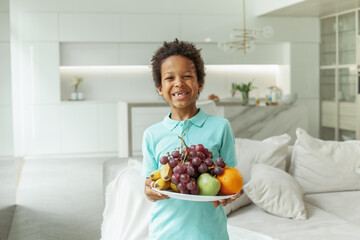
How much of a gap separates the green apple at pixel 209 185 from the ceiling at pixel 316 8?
6.27 meters

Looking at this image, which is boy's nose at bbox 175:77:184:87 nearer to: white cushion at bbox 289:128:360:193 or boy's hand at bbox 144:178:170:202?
boy's hand at bbox 144:178:170:202

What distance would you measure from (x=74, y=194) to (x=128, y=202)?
2.73 metres

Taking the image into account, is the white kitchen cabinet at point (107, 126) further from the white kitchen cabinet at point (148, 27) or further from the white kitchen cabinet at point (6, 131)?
the white kitchen cabinet at point (6, 131)

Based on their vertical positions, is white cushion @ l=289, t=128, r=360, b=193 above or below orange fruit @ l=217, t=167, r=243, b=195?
below

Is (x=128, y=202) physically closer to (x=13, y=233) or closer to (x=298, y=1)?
(x=13, y=233)

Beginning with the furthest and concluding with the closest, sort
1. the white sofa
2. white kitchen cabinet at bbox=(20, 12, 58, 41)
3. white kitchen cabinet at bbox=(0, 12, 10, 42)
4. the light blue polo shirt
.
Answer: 1. white kitchen cabinet at bbox=(20, 12, 58, 41)
2. white kitchen cabinet at bbox=(0, 12, 10, 42)
3. the white sofa
4. the light blue polo shirt

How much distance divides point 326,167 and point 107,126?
511cm

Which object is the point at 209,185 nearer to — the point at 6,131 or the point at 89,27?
the point at 6,131

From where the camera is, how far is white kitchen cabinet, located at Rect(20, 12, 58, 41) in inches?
295

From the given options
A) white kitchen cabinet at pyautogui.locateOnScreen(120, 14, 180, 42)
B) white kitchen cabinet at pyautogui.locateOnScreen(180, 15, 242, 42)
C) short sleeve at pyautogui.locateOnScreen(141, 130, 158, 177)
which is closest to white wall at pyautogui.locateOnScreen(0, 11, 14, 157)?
short sleeve at pyautogui.locateOnScreen(141, 130, 158, 177)

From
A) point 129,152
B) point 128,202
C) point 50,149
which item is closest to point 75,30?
point 50,149

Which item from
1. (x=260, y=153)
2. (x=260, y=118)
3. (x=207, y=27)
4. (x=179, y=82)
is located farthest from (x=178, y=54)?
(x=207, y=27)

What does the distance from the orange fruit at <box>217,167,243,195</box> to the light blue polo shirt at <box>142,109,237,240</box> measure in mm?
143

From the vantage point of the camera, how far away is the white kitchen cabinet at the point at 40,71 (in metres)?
7.54
